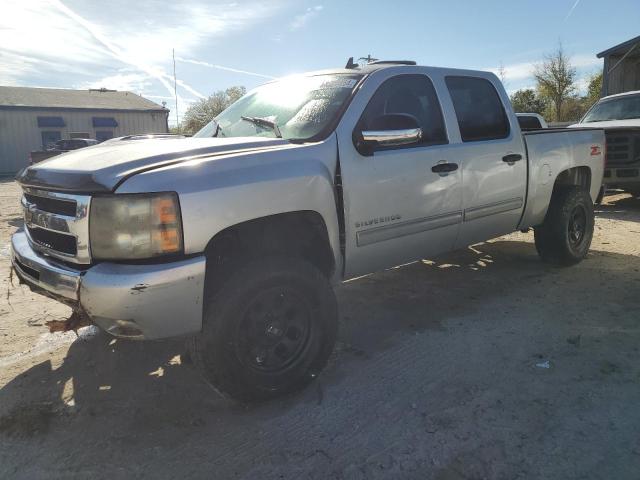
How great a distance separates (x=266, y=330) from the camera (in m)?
2.72

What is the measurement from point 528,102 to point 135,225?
45.2 metres

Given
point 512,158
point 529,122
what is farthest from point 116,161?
point 529,122

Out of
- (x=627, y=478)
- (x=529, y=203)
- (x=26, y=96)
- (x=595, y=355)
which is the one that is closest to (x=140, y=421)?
(x=627, y=478)

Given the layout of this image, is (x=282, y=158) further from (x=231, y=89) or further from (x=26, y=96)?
(x=231, y=89)

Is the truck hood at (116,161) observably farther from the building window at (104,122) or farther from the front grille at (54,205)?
the building window at (104,122)

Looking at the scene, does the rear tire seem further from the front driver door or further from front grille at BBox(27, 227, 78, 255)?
front grille at BBox(27, 227, 78, 255)

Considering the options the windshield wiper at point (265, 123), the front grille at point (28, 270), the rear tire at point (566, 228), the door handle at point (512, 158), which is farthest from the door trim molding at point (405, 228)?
the front grille at point (28, 270)

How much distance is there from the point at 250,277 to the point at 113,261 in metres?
0.67

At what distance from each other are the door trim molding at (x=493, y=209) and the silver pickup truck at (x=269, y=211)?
2cm

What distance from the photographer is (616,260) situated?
558cm

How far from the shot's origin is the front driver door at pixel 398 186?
312cm

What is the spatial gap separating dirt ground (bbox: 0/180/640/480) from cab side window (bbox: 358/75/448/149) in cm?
150

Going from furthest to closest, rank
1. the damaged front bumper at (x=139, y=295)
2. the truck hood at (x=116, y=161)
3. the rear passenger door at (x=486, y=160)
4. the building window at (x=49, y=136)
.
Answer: the building window at (x=49, y=136) → the rear passenger door at (x=486, y=160) → the truck hood at (x=116, y=161) → the damaged front bumper at (x=139, y=295)

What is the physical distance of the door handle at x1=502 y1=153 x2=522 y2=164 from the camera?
421 centimetres
